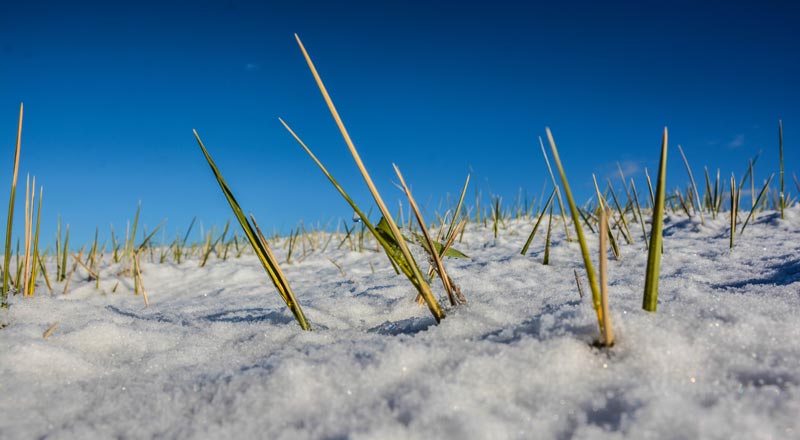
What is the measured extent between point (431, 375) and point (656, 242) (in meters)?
0.39

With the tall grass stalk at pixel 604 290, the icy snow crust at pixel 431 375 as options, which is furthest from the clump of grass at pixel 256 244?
the tall grass stalk at pixel 604 290

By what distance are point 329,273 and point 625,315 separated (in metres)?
1.98

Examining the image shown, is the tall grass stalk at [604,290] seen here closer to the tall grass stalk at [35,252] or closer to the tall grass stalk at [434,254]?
the tall grass stalk at [434,254]

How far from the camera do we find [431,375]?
69 centimetres

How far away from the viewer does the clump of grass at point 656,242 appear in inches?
29.7

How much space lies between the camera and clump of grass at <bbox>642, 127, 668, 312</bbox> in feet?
2.48

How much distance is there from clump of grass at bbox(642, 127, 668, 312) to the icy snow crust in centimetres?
3

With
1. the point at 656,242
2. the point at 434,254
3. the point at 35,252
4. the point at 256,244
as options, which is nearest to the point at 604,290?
the point at 656,242

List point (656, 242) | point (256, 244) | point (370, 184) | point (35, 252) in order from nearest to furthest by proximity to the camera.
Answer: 1. point (656, 242)
2. point (370, 184)
3. point (256, 244)
4. point (35, 252)

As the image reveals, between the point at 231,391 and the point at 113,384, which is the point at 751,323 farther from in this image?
the point at 113,384

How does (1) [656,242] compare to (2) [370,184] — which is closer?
(1) [656,242]

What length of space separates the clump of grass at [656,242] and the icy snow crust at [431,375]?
29mm

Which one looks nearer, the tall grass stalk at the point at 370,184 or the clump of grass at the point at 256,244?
the tall grass stalk at the point at 370,184

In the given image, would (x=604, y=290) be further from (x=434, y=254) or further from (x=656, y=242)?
(x=434, y=254)
